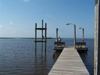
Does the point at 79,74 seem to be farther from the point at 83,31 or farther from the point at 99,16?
the point at 83,31

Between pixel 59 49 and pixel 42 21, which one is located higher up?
pixel 42 21

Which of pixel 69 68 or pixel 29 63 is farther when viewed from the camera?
pixel 29 63

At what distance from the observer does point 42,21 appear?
60.2ft

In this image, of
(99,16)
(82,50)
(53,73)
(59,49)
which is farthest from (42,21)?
(99,16)

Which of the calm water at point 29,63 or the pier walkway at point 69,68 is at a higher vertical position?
the pier walkway at point 69,68

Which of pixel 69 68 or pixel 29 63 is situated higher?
pixel 69 68

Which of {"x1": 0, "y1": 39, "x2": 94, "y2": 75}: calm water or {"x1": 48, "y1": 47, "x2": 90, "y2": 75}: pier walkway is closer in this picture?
{"x1": 48, "y1": 47, "x2": 90, "y2": 75}: pier walkway

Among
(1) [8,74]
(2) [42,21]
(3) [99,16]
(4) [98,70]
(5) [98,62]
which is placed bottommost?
(1) [8,74]

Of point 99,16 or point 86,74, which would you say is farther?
point 86,74

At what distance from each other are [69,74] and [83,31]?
20.9 meters

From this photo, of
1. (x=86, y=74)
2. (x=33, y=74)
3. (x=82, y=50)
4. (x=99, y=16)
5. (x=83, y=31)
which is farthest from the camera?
(x=83, y=31)

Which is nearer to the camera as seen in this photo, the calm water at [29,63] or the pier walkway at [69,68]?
the pier walkway at [69,68]

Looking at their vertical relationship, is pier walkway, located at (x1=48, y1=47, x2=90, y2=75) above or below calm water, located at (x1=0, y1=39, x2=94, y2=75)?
above

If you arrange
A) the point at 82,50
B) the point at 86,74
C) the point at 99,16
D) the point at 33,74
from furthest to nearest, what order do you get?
the point at 82,50 → the point at 33,74 → the point at 86,74 → the point at 99,16
